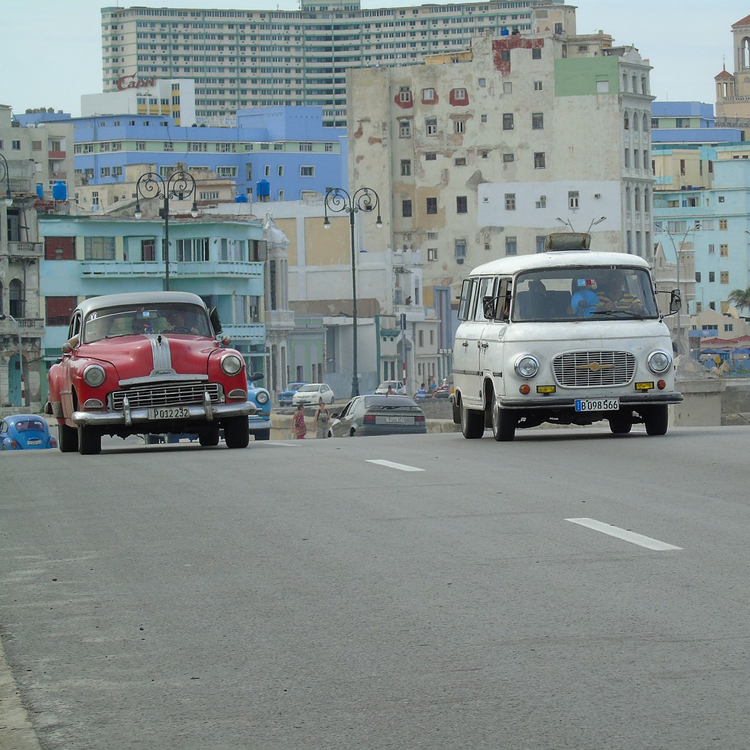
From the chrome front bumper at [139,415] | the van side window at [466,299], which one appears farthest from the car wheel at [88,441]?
the van side window at [466,299]

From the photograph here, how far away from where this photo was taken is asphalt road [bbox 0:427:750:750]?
625 centimetres

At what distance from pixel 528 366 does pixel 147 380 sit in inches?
186

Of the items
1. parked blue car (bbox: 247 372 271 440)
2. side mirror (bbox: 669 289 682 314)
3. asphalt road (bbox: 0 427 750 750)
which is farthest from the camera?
parked blue car (bbox: 247 372 271 440)

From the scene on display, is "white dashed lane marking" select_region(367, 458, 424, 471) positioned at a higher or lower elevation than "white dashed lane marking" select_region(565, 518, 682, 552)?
higher

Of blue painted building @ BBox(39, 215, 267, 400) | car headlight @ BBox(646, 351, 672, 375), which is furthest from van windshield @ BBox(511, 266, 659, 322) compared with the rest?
blue painted building @ BBox(39, 215, 267, 400)

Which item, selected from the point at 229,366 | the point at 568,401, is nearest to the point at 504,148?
the point at 568,401

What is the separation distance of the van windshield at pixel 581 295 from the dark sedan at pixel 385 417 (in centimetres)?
1697

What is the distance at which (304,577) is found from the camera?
9688 millimetres

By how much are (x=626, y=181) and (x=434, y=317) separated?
2616cm

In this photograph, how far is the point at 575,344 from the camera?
71.8ft

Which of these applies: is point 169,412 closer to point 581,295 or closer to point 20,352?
point 581,295

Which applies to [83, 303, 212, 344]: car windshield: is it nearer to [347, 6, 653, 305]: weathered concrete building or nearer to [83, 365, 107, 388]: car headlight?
[83, 365, 107, 388]: car headlight

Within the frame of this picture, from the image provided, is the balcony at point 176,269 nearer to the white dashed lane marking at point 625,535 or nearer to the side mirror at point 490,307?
the side mirror at point 490,307

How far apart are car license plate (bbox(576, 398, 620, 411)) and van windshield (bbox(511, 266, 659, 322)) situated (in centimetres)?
104
